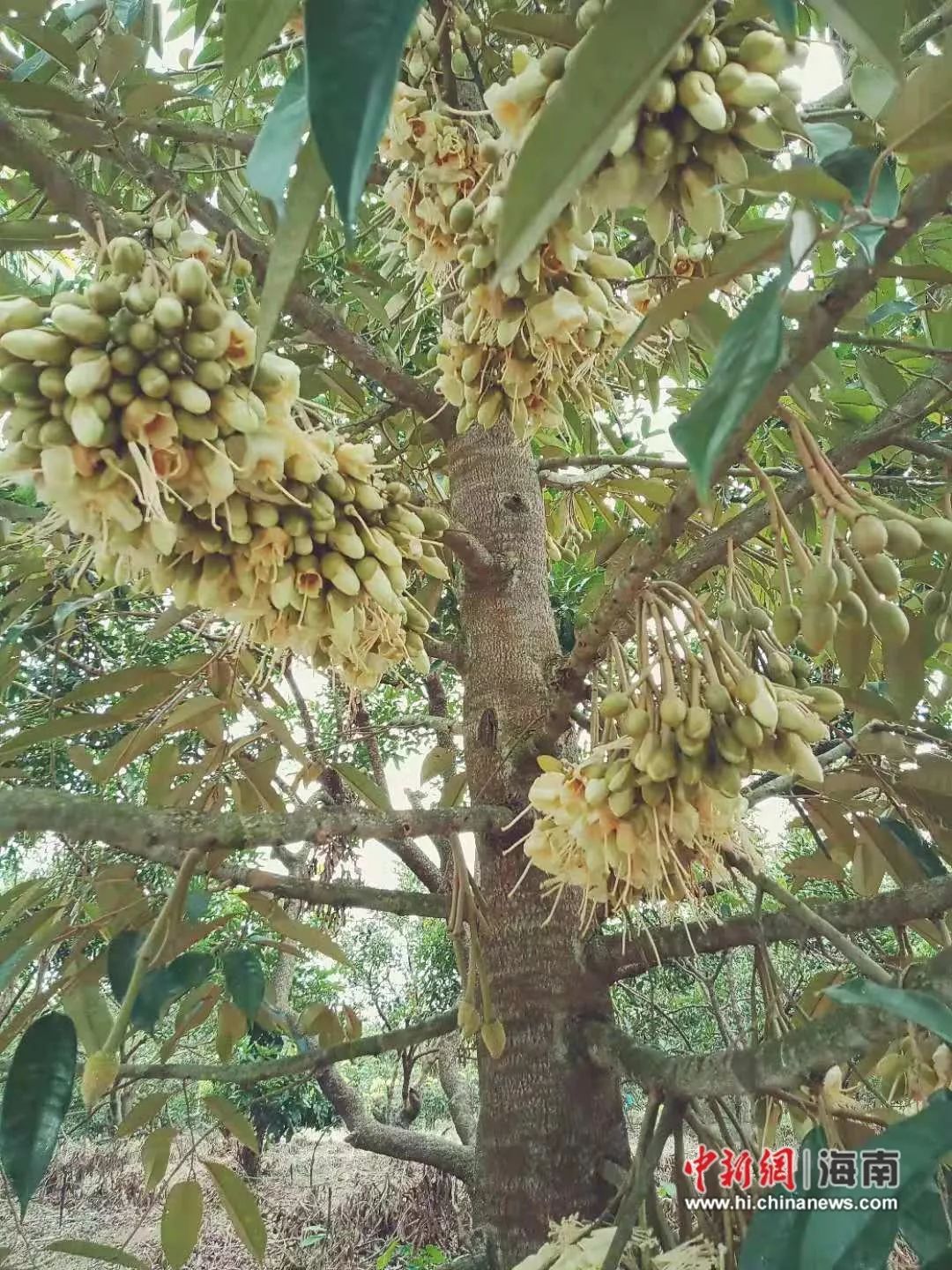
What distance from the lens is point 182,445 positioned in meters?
0.74

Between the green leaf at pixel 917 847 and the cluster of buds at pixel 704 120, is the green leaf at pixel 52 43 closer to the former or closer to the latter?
the cluster of buds at pixel 704 120

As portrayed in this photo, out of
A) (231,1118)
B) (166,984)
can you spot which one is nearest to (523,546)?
(166,984)

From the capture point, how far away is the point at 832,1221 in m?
0.59

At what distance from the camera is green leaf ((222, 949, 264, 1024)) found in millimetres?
1195

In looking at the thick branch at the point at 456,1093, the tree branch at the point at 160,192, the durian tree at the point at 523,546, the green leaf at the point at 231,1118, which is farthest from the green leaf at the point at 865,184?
the thick branch at the point at 456,1093

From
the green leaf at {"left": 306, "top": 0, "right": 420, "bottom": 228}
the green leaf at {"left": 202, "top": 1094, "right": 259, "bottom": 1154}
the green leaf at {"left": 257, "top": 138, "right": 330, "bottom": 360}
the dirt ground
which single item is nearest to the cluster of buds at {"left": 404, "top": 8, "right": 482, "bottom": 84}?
the green leaf at {"left": 257, "top": 138, "right": 330, "bottom": 360}

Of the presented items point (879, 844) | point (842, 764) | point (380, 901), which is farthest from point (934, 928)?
point (380, 901)

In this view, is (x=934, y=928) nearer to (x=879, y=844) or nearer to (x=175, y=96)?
(x=879, y=844)

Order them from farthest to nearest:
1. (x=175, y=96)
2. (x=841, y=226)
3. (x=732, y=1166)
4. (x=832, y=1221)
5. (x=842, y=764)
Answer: (x=842, y=764)
(x=175, y=96)
(x=732, y=1166)
(x=832, y=1221)
(x=841, y=226)

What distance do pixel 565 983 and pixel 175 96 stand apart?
3.66ft

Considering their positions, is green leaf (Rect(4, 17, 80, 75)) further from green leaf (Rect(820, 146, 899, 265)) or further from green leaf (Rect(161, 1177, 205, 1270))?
green leaf (Rect(161, 1177, 205, 1270))

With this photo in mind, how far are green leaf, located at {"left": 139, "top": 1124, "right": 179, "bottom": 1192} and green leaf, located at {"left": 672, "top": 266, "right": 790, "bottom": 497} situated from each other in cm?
121

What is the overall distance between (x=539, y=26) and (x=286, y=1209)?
542cm

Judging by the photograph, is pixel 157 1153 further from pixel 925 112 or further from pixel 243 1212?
pixel 925 112
